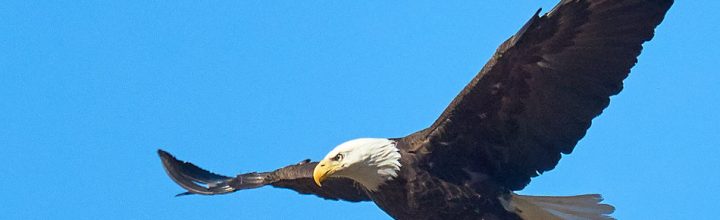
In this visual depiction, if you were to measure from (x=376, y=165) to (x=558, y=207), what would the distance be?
1.24 meters

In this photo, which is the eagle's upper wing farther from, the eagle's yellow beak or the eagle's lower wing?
the eagle's lower wing

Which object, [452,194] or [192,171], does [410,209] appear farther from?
[192,171]

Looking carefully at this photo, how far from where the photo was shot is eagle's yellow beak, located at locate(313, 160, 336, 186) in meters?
11.7

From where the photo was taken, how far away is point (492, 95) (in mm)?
11328

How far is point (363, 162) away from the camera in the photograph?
38.1ft

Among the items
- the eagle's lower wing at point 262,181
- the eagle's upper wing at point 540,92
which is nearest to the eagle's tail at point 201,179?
the eagle's lower wing at point 262,181

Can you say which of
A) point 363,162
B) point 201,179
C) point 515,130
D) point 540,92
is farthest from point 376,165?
point 201,179

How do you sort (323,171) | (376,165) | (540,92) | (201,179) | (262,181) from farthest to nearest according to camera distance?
(201,179) → (262,181) → (323,171) → (376,165) → (540,92)

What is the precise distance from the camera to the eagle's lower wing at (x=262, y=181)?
12.9m

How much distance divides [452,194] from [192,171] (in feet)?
10.4

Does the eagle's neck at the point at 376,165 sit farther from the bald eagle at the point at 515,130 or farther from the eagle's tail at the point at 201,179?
the eagle's tail at the point at 201,179

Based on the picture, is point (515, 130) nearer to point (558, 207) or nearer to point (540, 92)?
point (540, 92)

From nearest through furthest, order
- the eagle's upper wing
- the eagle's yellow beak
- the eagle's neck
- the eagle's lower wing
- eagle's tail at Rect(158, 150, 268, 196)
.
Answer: the eagle's upper wing, the eagle's neck, the eagle's yellow beak, the eagle's lower wing, eagle's tail at Rect(158, 150, 268, 196)

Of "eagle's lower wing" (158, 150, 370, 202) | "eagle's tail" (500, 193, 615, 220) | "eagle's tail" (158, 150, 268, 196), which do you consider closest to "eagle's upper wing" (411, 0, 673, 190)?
"eagle's tail" (500, 193, 615, 220)
